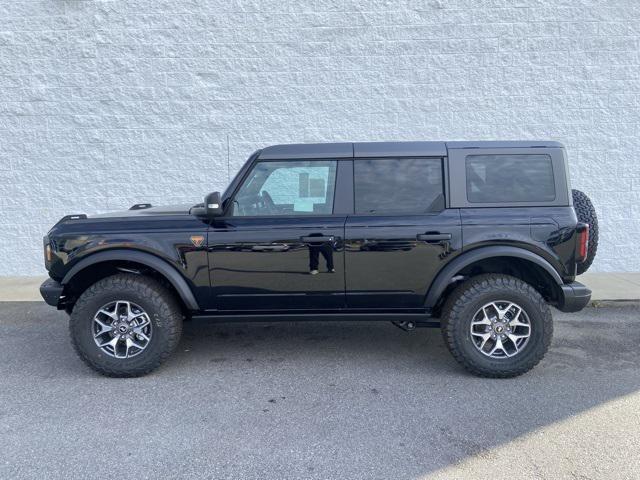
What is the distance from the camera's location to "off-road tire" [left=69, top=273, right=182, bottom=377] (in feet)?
13.2

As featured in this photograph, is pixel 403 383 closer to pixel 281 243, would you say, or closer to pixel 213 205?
pixel 281 243

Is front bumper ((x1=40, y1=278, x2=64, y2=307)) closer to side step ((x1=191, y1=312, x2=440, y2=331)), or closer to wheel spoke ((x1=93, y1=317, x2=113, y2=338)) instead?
wheel spoke ((x1=93, y1=317, x2=113, y2=338))

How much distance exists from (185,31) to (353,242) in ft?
17.6

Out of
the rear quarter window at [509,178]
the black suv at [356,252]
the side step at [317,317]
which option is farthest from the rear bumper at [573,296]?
the side step at [317,317]

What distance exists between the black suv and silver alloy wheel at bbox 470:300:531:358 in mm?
11

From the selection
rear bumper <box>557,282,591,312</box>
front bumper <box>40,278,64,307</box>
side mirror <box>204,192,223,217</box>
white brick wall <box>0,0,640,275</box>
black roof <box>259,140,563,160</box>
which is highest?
white brick wall <box>0,0,640,275</box>

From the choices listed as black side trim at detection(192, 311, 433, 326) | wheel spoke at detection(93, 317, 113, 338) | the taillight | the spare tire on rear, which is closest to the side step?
black side trim at detection(192, 311, 433, 326)

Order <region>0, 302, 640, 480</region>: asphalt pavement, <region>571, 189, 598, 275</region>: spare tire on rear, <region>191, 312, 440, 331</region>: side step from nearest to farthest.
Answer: <region>0, 302, 640, 480</region>: asphalt pavement → <region>191, 312, 440, 331</region>: side step → <region>571, 189, 598, 275</region>: spare tire on rear

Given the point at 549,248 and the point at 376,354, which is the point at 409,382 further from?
the point at 549,248

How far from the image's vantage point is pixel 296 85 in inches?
303

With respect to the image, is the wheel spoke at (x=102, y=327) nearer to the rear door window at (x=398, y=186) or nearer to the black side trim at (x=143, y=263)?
the black side trim at (x=143, y=263)

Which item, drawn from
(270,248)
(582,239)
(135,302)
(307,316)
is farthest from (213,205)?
(582,239)

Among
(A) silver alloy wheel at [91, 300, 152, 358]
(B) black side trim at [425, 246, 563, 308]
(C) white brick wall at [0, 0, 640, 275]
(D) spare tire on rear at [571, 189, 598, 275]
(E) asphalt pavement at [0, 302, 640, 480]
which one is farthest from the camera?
(C) white brick wall at [0, 0, 640, 275]

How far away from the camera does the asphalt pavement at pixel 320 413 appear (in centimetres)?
284
